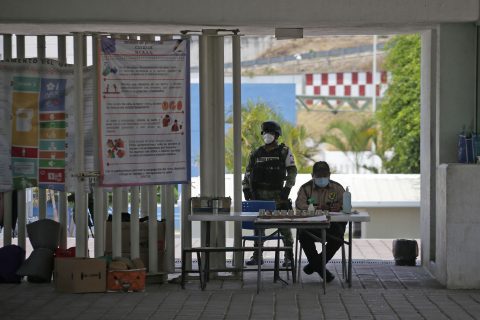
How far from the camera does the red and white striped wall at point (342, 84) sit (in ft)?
226

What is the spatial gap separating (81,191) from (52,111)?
3.28ft

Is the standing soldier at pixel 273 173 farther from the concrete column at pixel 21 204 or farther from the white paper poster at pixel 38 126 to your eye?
the concrete column at pixel 21 204

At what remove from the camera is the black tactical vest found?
13.7 metres

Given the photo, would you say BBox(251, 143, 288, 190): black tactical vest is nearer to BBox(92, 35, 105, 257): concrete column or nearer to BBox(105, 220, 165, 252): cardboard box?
BBox(105, 220, 165, 252): cardboard box

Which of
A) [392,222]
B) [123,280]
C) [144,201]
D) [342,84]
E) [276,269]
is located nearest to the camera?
[123,280]

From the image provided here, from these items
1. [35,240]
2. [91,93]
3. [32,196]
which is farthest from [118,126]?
[32,196]

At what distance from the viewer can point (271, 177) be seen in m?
13.7

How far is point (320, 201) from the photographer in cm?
1227

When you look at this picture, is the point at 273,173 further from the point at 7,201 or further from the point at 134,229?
the point at 7,201

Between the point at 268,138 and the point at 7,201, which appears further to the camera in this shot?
the point at 268,138

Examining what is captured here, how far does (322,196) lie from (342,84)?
58387mm

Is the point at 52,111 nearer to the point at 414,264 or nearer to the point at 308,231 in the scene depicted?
the point at 308,231

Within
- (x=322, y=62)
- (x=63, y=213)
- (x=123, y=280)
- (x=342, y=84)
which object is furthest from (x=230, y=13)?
(x=322, y=62)

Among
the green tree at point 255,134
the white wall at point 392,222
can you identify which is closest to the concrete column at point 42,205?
the green tree at point 255,134
